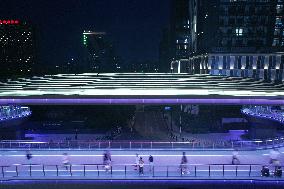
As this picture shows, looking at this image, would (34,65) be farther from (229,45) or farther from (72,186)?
(72,186)

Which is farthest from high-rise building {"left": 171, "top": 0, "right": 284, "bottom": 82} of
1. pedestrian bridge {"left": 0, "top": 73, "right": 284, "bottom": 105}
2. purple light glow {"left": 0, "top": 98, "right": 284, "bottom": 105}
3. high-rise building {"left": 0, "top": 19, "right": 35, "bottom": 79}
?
high-rise building {"left": 0, "top": 19, "right": 35, "bottom": 79}

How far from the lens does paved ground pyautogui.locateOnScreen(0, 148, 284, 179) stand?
1770 cm

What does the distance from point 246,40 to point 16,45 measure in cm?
11226

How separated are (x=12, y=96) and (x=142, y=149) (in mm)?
10928

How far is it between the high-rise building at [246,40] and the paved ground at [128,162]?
32.3 meters

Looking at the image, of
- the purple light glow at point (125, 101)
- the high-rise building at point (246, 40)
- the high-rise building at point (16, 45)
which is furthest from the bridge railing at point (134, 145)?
the high-rise building at point (16, 45)

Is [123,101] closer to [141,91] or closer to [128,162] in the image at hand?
[141,91]

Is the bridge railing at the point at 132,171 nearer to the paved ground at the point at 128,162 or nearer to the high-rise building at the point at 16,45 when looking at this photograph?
the paved ground at the point at 128,162

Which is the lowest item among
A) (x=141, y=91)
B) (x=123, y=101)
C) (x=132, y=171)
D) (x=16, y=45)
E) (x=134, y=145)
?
(x=132, y=171)

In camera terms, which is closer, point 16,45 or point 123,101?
point 123,101

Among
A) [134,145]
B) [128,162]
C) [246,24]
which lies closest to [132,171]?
[128,162]

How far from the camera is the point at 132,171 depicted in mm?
18141

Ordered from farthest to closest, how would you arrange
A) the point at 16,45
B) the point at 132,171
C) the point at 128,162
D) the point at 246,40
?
the point at 16,45 < the point at 246,40 < the point at 128,162 < the point at 132,171

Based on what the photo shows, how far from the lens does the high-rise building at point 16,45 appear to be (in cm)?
Answer: 12862
